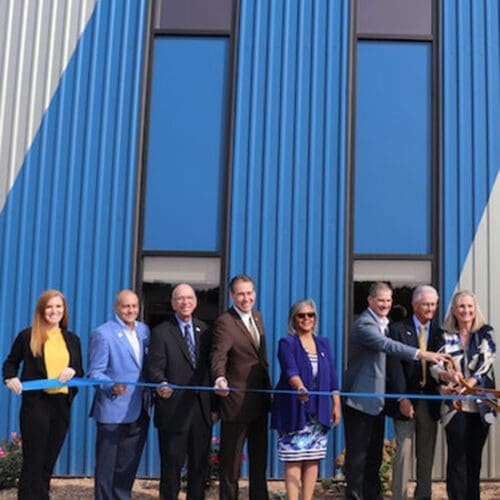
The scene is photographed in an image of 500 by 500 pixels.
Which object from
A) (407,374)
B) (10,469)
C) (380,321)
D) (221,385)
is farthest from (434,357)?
(10,469)

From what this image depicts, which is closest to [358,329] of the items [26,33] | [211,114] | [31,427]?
[31,427]

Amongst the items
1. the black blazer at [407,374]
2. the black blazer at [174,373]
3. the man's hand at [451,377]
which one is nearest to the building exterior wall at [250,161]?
the black blazer at [407,374]

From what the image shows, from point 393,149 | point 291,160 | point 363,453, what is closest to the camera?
point 363,453

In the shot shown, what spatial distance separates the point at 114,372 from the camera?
185 inches

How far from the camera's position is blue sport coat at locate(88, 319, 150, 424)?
4.66m

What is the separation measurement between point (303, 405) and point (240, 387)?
447mm

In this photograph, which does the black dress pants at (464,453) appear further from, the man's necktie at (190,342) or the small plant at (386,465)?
the man's necktie at (190,342)

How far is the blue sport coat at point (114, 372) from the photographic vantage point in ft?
15.3

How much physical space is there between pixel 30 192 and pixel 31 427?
2.62 meters

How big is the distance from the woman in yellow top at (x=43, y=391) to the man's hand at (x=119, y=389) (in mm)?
266

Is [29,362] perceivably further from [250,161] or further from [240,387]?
[250,161]

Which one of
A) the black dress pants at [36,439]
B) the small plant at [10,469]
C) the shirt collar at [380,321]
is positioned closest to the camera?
the black dress pants at [36,439]

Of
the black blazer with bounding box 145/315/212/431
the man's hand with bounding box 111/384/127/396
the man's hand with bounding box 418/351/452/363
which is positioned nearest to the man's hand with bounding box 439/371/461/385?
the man's hand with bounding box 418/351/452/363

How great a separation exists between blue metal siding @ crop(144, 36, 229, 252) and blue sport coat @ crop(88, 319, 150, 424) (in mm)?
1788
